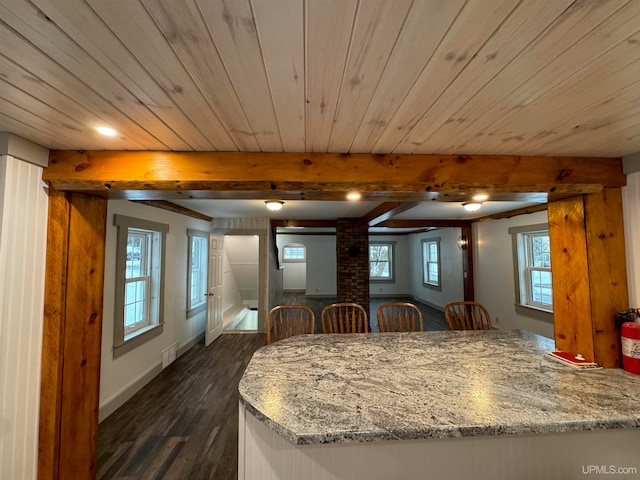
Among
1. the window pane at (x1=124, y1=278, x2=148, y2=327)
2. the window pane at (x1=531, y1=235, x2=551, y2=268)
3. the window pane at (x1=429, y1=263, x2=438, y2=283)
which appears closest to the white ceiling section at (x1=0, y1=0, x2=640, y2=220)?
the window pane at (x1=124, y1=278, x2=148, y2=327)

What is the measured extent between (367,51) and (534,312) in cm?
489

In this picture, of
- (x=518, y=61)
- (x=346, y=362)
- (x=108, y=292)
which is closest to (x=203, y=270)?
(x=108, y=292)

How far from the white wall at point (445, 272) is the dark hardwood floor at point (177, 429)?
5302mm

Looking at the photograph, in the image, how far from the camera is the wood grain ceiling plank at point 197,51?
0.65m

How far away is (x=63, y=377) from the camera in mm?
1519

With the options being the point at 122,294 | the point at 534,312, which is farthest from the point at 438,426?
the point at 534,312

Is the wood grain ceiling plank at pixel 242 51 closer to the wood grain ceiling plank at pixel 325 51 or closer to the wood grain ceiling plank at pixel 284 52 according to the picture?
the wood grain ceiling plank at pixel 284 52

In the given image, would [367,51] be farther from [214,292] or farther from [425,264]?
[425,264]

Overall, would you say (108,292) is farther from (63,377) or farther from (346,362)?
(346,362)

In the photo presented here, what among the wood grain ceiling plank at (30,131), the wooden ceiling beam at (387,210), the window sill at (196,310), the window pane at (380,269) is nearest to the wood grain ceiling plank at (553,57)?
the wooden ceiling beam at (387,210)

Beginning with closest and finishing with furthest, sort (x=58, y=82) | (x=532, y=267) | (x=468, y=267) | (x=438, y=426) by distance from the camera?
(x=58, y=82)
(x=438, y=426)
(x=532, y=267)
(x=468, y=267)

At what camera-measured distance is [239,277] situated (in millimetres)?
6988

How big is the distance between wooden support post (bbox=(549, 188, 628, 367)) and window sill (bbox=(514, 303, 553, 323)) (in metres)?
2.62

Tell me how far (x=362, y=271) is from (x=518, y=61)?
457 centimetres
